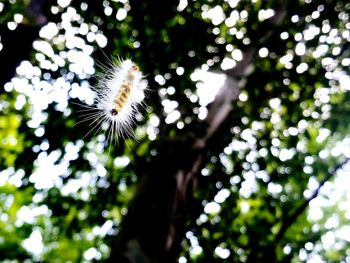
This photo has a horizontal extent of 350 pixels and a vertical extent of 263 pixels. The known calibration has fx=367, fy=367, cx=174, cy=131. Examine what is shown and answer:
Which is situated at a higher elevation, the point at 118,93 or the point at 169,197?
the point at 118,93

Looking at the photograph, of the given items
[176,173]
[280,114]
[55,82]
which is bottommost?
[280,114]

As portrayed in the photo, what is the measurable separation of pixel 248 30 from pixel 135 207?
264 cm

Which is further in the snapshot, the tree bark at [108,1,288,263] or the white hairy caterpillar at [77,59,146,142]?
the tree bark at [108,1,288,263]

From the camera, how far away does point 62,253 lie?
10406 millimetres

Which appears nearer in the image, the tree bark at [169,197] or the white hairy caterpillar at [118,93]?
the white hairy caterpillar at [118,93]

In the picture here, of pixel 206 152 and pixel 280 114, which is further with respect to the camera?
pixel 280 114

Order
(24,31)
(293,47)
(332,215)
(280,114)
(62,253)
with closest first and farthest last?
(24,31)
(293,47)
(280,114)
(332,215)
(62,253)

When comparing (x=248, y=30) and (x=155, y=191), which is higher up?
(x=248, y=30)

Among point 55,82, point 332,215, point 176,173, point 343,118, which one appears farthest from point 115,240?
point 332,215

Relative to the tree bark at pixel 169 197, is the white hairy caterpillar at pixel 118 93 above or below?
above

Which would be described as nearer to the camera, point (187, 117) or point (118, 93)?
point (118, 93)

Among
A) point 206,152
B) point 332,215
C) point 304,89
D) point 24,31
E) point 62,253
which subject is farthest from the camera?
point 62,253

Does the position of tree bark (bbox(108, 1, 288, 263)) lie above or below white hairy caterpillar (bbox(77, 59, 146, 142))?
below

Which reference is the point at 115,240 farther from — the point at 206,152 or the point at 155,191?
the point at 206,152
